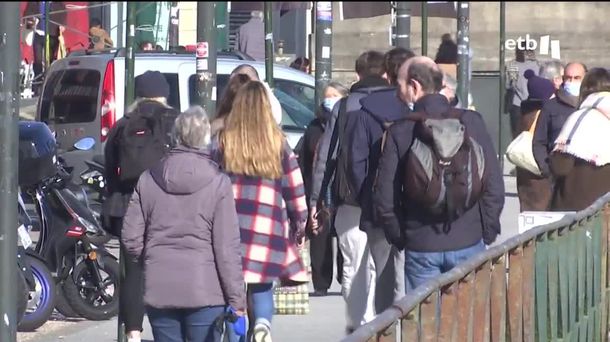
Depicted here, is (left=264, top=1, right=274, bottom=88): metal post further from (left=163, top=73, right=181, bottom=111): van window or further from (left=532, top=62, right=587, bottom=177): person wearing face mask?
(left=532, top=62, right=587, bottom=177): person wearing face mask

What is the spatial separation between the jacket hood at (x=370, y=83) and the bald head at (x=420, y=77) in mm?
1032

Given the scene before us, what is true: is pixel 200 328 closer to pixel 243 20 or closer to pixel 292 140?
pixel 292 140

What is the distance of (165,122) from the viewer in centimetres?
844

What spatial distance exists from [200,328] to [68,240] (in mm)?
3337

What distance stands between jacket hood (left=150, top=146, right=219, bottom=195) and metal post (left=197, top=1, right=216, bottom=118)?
6.47ft

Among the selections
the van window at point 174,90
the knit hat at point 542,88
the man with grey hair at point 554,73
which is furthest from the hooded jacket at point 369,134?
the van window at point 174,90

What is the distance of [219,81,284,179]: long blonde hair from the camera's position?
7.27 metres

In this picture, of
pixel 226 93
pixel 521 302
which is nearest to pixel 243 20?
pixel 226 93

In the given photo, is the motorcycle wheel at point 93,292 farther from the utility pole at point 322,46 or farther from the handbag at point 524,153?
the utility pole at point 322,46

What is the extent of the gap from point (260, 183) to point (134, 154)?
117 centimetres

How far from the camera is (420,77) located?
7246 mm

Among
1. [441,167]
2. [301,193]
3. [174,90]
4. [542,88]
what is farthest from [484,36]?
[441,167]

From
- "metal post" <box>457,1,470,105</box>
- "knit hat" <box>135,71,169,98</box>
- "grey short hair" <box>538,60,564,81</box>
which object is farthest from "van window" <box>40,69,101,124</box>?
"knit hat" <box>135,71,169,98</box>

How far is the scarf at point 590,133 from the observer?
923cm
